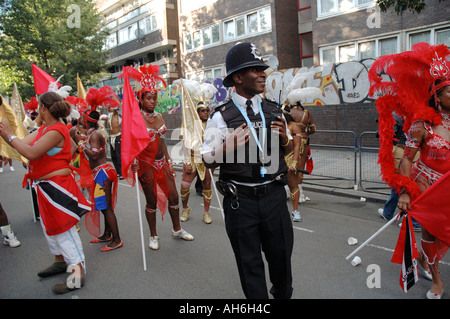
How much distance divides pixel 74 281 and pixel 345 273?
9.98ft

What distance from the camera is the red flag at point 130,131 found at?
4.07 meters

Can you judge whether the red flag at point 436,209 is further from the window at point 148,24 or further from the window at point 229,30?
the window at point 148,24

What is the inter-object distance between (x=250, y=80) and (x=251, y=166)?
64 cm

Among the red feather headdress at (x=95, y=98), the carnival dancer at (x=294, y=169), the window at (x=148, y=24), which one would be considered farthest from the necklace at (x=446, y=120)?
the window at (x=148, y=24)

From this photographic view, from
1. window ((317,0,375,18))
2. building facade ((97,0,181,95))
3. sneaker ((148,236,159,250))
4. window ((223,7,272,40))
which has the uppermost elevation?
building facade ((97,0,181,95))

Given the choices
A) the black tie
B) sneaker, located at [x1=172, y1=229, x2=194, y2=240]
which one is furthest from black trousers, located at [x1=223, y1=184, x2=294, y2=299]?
sneaker, located at [x1=172, y1=229, x2=194, y2=240]

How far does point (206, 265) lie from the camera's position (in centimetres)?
416

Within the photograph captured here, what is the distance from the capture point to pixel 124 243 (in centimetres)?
505

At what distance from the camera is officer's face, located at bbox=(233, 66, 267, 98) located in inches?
97.3

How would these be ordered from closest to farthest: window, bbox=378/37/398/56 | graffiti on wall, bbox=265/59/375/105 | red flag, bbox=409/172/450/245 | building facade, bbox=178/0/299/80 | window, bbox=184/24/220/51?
1. red flag, bbox=409/172/450/245
2. graffiti on wall, bbox=265/59/375/105
3. window, bbox=378/37/398/56
4. building facade, bbox=178/0/299/80
5. window, bbox=184/24/220/51

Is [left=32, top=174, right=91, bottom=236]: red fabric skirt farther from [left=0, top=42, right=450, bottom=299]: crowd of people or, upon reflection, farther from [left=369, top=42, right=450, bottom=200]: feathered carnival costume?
[left=369, top=42, right=450, bottom=200]: feathered carnival costume

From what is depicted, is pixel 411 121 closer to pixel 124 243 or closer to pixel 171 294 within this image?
pixel 171 294

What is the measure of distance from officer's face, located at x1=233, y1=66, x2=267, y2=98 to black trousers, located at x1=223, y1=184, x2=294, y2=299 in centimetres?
76

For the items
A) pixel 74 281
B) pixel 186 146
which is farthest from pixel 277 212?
pixel 186 146
